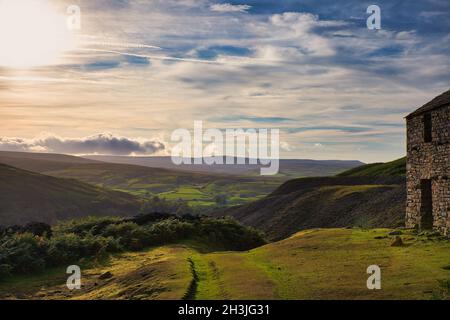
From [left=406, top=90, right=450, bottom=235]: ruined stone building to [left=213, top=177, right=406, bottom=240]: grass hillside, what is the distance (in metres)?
11.9

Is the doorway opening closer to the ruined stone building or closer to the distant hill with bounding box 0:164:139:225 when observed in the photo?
the ruined stone building

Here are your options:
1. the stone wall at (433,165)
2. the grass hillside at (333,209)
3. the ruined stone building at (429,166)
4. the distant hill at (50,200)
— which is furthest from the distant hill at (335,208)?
the distant hill at (50,200)

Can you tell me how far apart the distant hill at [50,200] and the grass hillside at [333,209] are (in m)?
77.1

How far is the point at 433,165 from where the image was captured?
3034 cm

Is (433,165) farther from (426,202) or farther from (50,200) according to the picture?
(50,200)

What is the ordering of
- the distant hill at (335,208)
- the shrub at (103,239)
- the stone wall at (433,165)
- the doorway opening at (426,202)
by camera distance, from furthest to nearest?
the distant hill at (335,208)
the doorway opening at (426,202)
the shrub at (103,239)
the stone wall at (433,165)

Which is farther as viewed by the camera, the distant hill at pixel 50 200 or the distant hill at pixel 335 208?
the distant hill at pixel 50 200

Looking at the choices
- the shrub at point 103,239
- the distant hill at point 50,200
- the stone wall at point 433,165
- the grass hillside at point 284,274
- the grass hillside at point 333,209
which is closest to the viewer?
the grass hillside at point 284,274

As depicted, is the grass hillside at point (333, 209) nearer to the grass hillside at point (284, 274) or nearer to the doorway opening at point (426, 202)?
the doorway opening at point (426, 202)

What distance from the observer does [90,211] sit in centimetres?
15662

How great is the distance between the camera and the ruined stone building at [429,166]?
2894cm
